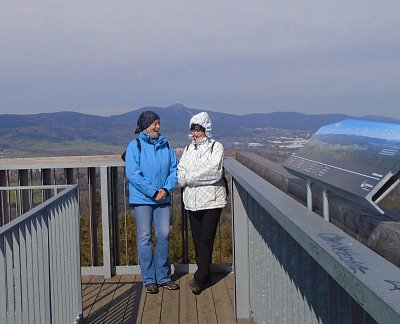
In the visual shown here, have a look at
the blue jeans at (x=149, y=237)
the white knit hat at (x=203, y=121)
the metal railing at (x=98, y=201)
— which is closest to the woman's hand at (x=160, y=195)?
the blue jeans at (x=149, y=237)

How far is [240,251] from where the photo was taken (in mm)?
4730

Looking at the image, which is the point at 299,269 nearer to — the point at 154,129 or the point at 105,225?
the point at 154,129

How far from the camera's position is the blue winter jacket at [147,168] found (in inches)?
215

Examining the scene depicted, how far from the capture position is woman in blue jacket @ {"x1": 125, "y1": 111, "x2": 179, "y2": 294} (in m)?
5.47

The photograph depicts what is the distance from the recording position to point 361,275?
1.14m

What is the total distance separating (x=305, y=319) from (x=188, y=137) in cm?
330

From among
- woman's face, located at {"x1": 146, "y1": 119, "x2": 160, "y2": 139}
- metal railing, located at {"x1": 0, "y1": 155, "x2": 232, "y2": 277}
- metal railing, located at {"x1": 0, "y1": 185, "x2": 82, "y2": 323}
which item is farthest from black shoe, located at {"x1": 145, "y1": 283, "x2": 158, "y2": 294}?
woman's face, located at {"x1": 146, "y1": 119, "x2": 160, "y2": 139}

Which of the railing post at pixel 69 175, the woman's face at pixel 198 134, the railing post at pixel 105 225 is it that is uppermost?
the woman's face at pixel 198 134

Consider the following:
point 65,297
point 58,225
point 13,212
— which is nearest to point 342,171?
point 58,225

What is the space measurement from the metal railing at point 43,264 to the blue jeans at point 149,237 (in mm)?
1085

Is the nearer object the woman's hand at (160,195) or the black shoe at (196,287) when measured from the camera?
the woman's hand at (160,195)

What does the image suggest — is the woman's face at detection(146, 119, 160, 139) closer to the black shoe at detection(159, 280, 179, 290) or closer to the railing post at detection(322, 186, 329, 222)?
the black shoe at detection(159, 280, 179, 290)

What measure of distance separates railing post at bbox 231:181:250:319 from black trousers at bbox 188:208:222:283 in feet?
1.98

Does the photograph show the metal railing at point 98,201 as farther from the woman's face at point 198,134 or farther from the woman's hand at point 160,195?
the woman's face at point 198,134
